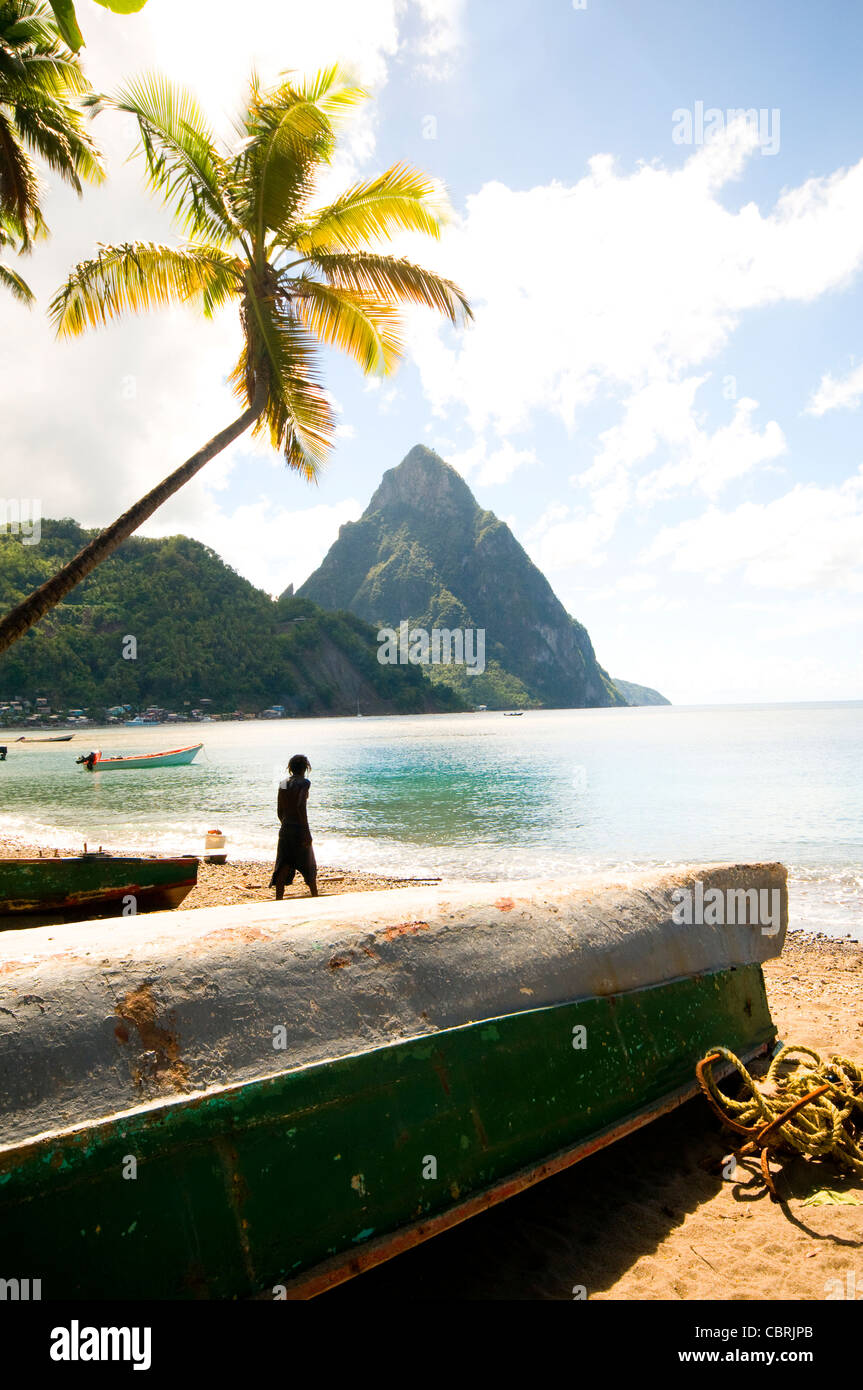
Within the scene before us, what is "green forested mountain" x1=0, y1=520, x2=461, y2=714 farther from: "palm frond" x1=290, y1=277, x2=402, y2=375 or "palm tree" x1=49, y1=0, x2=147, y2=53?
"palm tree" x1=49, y1=0, x2=147, y2=53

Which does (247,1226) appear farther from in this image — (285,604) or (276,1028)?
(285,604)

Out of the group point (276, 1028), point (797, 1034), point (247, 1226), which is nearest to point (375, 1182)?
point (247, 1226)

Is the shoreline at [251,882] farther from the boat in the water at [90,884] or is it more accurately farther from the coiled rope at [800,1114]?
the coiled rope at [800,1114]

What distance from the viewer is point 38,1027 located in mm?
1956

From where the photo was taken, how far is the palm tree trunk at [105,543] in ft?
18.4

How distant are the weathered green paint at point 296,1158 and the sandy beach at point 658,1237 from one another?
460 mm

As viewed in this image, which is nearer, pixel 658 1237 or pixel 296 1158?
pixel 296 1158

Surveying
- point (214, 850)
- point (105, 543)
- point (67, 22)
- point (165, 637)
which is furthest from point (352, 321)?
point (165, 637)

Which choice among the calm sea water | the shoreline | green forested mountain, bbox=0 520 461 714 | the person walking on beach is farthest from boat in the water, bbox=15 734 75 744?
the person walking on beach

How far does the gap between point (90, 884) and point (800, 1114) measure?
6201 mm

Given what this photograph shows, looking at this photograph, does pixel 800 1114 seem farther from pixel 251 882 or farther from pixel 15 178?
pixel 15 178

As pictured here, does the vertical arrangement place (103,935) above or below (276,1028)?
above

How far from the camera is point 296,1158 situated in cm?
211

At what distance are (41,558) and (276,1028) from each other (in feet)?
304
